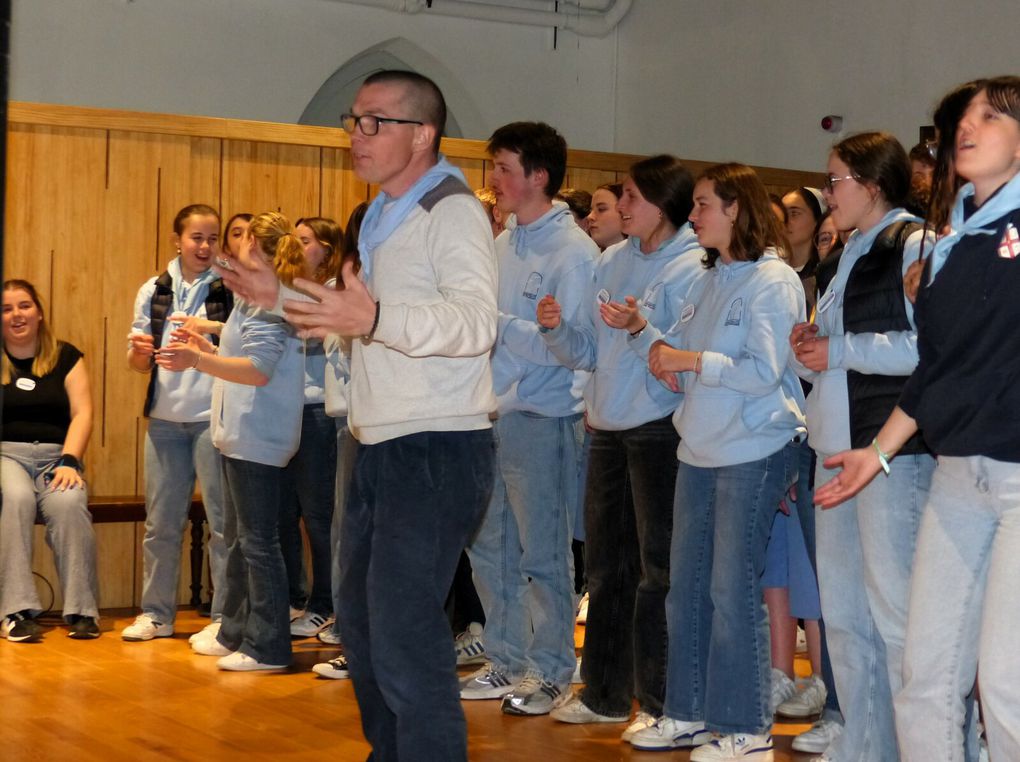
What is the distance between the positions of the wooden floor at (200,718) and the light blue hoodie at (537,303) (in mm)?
1077

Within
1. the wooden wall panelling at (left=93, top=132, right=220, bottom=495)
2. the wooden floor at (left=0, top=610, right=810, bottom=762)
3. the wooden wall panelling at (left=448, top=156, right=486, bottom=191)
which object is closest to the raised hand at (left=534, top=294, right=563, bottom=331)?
the wooden floor at (left=0, top=610, right=810, bottom=762)

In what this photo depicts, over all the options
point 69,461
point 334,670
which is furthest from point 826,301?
point 69,461

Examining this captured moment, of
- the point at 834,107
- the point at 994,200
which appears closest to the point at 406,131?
the point at 994,200

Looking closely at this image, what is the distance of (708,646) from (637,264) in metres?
1.28

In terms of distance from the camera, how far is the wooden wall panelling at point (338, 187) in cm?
725

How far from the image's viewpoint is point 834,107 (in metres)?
8.99

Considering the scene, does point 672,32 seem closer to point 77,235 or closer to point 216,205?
point 216,205

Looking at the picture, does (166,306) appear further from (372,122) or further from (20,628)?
(372,122)

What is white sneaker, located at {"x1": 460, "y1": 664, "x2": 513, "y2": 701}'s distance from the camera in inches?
184

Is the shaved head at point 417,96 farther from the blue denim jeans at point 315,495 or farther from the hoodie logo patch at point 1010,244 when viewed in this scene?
the blue denim jeans at point 315,495

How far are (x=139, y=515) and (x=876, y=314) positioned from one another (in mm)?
A: 4274

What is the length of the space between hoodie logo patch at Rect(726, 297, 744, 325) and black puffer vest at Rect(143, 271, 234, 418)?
292cm

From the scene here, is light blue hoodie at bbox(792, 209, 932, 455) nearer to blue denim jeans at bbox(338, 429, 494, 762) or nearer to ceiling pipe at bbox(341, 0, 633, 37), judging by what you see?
blue denim jeans at bbox(338, 429, 494, 762)

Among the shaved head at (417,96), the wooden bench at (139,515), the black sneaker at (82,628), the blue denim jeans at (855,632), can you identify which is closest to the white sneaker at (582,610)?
the wooden bench at (139,515)
